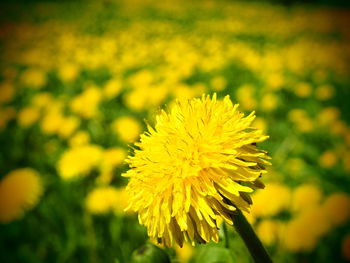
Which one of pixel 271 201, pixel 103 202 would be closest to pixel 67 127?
pixel 103 202

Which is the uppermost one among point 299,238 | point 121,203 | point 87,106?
point 87,106

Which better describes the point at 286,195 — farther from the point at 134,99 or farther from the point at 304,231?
the point at 134,99

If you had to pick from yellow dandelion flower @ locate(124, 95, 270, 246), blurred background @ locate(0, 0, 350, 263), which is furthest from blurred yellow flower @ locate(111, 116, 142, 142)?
yellow dandelion flower @ locate(124, 95, 270, 246)

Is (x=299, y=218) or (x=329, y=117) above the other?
(x=329, y=117)

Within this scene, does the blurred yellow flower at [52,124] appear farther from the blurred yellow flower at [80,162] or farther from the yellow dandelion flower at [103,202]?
the yellow dandelion flower at [103,202]

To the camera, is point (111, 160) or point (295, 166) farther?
point (295, 166)

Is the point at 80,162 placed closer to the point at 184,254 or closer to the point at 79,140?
the point at 79,140

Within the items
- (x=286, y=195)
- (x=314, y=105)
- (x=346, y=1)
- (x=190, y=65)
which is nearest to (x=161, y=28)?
(x=190, y=65)

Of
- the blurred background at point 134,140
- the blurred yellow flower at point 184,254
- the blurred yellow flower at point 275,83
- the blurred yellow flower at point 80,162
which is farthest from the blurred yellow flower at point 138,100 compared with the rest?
the blurred yellow flower at point 184,254
